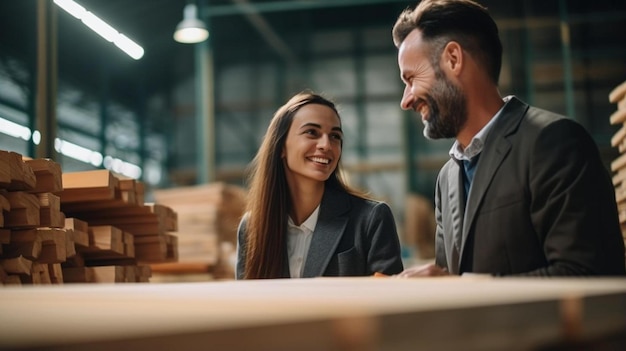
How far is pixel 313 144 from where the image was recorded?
4.45 meters

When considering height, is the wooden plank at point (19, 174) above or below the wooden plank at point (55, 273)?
above

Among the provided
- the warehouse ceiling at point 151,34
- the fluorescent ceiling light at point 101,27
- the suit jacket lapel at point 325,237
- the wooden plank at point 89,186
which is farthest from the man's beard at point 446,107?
the warehouse ceiling at point 151,34

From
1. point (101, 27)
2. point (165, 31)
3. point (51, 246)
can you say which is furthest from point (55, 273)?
point (165, 31)

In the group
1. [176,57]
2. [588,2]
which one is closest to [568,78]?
[588,2]

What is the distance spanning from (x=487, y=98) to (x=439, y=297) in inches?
100

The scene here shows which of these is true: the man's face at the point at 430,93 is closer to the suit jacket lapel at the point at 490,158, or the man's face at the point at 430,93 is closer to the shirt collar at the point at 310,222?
the suit jacket lapel at the point at 490,158

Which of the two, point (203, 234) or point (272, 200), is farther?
point (203, 234)

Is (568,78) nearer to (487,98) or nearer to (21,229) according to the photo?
(487,98)

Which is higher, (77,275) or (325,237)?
(325,237)

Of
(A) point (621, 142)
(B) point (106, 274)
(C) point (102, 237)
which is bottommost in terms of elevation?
(B) point (106, 274)

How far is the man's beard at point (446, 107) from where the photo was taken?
355 centimetres

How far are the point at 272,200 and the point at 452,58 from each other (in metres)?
1.40

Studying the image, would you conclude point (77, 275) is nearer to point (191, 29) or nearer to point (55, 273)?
point (55, 273)

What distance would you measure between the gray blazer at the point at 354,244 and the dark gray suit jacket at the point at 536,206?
2.25ft
